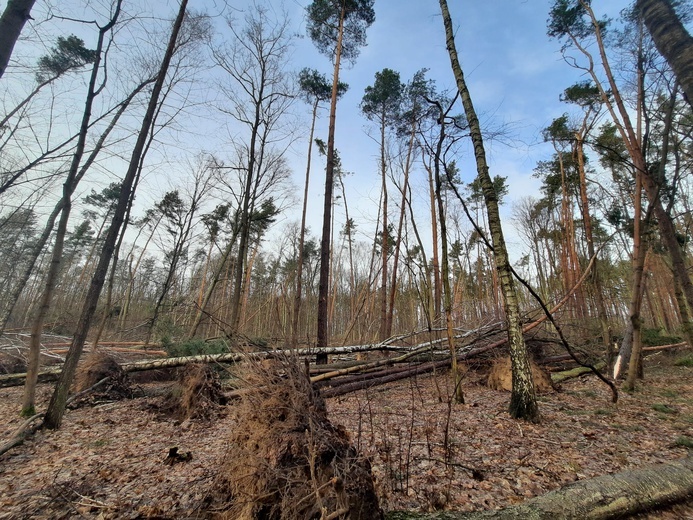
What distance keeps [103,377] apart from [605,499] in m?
9.25

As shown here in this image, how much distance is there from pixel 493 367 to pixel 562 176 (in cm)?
1304

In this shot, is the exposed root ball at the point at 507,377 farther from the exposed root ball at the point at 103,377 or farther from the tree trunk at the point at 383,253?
the exposed root ball at the point at 103,377

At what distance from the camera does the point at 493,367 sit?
764cm

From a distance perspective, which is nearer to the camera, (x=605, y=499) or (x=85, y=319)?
(x=605, y=499)

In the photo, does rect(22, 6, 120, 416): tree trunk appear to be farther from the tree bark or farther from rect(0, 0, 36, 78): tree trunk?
the tree bark

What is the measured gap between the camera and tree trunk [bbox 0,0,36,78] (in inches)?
126

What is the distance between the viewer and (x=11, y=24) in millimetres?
3297

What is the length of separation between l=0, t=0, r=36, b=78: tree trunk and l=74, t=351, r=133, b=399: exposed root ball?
648cm

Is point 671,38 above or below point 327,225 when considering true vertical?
below

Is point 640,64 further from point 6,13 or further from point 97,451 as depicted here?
point 97,451

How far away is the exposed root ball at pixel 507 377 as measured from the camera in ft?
22.1

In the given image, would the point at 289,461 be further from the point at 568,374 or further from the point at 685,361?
the point at 685,361

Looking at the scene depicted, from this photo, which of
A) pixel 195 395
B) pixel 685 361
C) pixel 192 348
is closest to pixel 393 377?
pixel 195 395

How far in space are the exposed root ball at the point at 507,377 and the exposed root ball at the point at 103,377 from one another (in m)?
8.81
